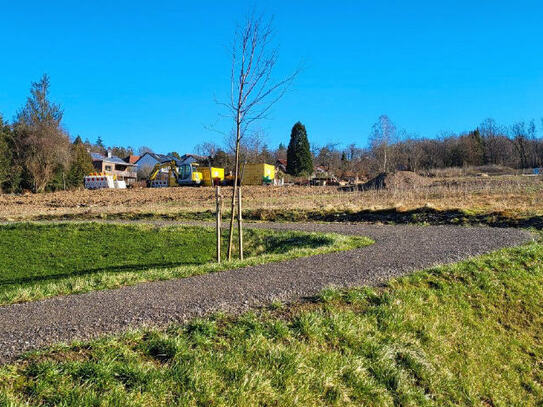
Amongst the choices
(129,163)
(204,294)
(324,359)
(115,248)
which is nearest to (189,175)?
(115,248)

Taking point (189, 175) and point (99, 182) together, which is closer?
point (189, 175)

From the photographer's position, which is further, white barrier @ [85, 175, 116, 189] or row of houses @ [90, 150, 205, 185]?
row of houses @ [90, 150, 205, 185]

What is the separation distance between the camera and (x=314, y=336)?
4.24 m

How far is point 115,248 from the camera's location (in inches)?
510

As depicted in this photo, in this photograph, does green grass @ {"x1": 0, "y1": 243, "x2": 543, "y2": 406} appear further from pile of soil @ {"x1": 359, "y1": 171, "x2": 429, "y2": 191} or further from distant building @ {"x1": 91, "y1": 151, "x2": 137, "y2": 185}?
distant building @ {"x1": 91, "y1": 151, "x2": 137, "y2": 185}

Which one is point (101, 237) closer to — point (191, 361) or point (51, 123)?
point (191, 361)

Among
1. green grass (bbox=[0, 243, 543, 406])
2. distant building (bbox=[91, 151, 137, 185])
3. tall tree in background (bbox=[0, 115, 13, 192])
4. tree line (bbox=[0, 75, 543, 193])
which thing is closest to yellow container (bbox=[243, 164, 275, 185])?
tree line (bbox=[0, 75, 543, 193])

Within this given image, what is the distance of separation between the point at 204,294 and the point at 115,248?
8604mm

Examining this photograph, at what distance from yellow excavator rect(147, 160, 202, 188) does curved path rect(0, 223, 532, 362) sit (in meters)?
37.8

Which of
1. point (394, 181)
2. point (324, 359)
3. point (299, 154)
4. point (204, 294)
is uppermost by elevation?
point (299, 154)

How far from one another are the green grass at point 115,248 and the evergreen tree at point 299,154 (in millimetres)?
51586

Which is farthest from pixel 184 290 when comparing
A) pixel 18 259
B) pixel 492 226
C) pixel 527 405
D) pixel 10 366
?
pixel 492 226

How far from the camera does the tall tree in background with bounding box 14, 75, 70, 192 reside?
43.0m

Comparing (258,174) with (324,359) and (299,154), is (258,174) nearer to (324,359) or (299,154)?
(299,154)
